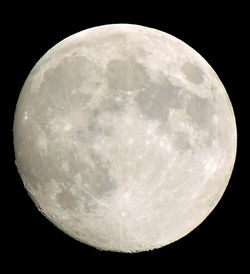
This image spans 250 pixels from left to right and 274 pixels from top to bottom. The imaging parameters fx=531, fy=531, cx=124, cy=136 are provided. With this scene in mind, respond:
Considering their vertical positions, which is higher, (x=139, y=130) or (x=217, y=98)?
(x=217, y=98)

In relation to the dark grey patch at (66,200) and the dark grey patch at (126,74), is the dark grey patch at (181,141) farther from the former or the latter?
the dark grey patch at (66,200)

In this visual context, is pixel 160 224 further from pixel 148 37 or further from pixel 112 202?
pixel 148 37

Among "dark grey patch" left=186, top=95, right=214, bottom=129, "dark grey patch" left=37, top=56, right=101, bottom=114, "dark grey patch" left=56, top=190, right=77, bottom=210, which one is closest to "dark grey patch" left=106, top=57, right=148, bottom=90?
"dark grey patch" left=37, top=56, right=101, bottom=114

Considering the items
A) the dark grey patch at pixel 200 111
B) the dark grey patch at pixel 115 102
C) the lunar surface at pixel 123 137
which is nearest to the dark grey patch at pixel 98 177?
the lunar surface at pixel 123 137

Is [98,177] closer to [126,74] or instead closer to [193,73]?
[126,74]

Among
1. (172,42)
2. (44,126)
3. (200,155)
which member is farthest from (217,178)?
(44,126)

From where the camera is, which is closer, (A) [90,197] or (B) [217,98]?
(A) [90,197]

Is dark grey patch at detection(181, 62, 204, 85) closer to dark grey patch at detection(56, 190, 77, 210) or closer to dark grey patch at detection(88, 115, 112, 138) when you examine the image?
dark grey patch at detection(88, 115, 112, 138)
